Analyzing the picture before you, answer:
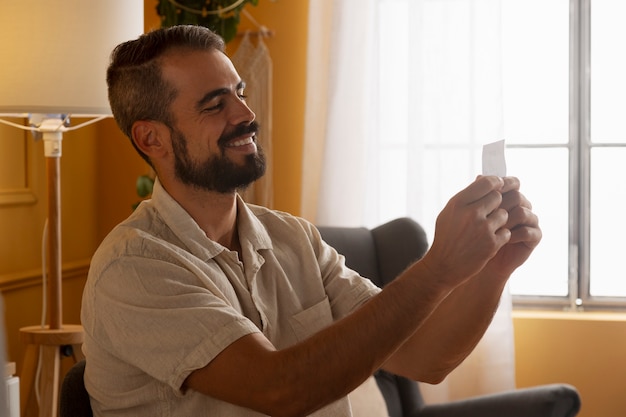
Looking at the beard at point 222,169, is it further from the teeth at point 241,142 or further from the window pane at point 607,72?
the window pane at point 607,72

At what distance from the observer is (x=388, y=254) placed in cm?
295

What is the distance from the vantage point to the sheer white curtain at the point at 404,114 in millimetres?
3357

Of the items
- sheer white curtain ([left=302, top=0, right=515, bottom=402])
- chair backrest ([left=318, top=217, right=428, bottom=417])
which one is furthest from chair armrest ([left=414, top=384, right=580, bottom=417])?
sheer white curtain ([left=302, top=0, right=515, bottom=402])

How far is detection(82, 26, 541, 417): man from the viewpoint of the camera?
1.39 m

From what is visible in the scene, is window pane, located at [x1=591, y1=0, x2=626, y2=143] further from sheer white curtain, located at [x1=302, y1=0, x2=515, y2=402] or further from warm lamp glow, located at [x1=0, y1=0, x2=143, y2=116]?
warm lamp glow, located at [x1=0, y1=0, x2=143, y2=116]

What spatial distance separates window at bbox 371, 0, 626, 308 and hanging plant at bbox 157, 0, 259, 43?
548 millimetres

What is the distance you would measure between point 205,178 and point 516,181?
0.55 meters

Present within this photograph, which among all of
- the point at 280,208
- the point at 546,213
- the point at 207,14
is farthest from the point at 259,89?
the point at 546,213

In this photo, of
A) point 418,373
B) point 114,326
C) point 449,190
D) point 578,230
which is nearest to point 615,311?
point 578,230

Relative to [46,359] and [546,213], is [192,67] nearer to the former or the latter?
[46,359]

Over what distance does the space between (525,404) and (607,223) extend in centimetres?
121

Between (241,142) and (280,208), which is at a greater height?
(241,142)

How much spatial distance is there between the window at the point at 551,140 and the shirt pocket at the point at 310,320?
1742mm

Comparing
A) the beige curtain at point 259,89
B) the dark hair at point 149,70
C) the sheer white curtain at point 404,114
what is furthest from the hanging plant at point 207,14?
the dark hair at point 149,70
